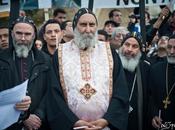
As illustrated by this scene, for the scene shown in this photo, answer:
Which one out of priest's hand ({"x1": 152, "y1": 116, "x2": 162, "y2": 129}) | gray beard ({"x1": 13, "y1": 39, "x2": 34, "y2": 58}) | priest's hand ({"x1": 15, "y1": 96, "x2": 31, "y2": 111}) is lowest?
priest's hand ({"x1": 152, "y1": 116, "x2": 162, "y2": 129})

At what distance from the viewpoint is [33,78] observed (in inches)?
227

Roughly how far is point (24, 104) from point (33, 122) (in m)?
0.42

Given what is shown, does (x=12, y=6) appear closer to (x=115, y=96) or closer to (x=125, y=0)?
(x=115, y=96)

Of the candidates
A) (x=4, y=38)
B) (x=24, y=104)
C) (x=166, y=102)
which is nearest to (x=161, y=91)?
(x=166, y=102)

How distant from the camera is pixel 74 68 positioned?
5789 millimetres

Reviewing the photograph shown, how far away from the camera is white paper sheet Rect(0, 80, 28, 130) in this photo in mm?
5109

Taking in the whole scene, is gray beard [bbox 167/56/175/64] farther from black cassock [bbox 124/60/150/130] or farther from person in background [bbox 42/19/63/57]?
person in background [bbox 42/19/63/57]

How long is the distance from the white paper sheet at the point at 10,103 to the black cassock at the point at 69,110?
1.60ft

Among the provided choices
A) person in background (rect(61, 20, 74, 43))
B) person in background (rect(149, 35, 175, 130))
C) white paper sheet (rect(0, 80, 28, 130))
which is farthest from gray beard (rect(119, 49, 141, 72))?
white paper sheet (rect(0, 80, 28, 130))

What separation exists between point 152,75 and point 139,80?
263 mm

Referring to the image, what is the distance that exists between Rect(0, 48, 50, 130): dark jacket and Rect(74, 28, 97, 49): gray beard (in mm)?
472

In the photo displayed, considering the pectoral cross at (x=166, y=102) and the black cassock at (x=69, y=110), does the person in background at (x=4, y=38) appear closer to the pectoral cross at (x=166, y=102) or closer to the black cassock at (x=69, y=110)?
the black cassock at (x=69, y=110)

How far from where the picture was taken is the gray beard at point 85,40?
5.74 m

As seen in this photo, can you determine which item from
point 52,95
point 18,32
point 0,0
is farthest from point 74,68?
point 0,0
